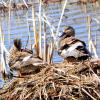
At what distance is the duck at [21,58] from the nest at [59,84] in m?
0.19

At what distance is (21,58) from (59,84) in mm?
1297

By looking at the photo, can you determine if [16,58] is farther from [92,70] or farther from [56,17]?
[56,17]

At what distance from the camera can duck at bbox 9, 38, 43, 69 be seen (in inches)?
362

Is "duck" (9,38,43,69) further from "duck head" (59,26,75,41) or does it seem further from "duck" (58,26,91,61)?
"duck head" (59,26,75,41)

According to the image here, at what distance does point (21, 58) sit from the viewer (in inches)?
375

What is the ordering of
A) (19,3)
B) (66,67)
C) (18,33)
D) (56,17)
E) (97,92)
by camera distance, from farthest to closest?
(19,3) < (56,17) < (18,33) < (66,67) < (97,92)

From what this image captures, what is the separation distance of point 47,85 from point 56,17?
10.1 m

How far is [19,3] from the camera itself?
23.6 metres

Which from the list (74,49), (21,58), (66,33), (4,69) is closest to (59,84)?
(74,49)

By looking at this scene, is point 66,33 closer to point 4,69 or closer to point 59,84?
point 4,69

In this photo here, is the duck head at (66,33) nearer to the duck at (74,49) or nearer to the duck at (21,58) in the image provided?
the duck at (74,49)

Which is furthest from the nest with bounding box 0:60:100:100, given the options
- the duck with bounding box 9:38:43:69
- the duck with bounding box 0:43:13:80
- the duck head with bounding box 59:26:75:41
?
the duck with bounding box 0:43:13:80

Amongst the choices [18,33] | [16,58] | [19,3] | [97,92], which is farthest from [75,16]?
[97,92]

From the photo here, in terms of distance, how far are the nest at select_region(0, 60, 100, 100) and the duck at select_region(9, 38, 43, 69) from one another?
0.63ft
